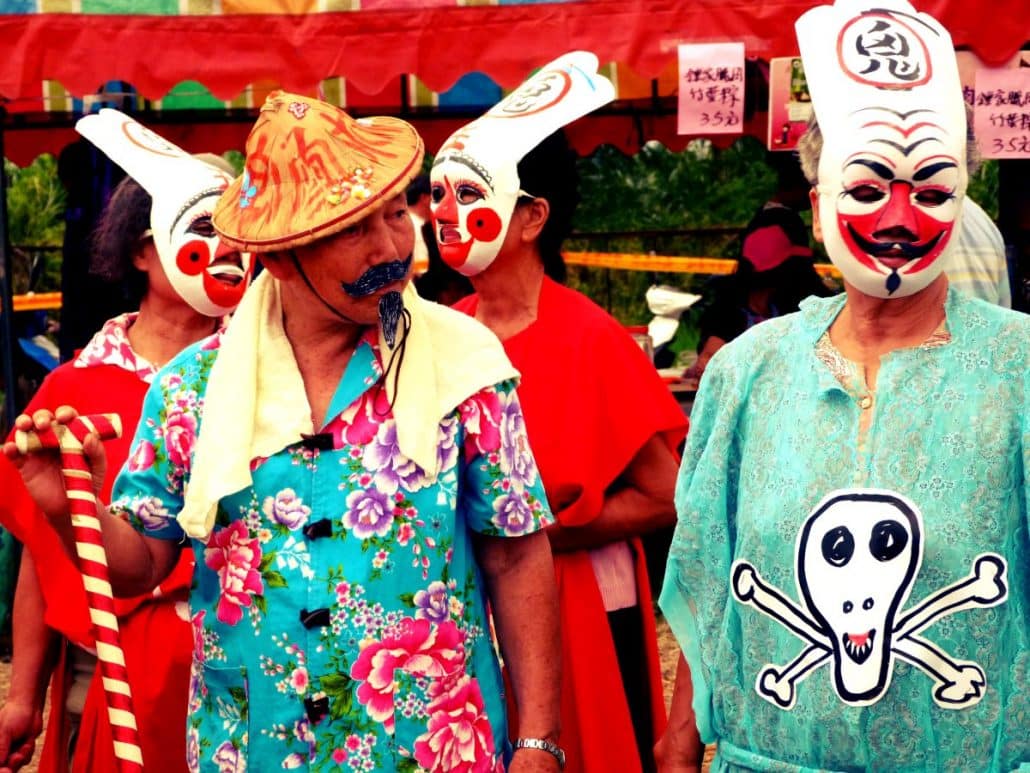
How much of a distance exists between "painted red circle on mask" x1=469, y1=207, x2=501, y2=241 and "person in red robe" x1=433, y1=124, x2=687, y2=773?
46mm

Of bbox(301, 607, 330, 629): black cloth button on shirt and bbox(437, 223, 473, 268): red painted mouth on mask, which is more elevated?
bbox(437, 223, 473, 268): red painted mouth on mask

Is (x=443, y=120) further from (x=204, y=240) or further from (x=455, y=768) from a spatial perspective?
(x=455, y=768)

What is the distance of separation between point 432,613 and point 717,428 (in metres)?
0.61

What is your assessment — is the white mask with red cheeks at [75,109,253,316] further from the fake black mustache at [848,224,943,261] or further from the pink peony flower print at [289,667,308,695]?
the fake black mustache at [848,224,943,261]

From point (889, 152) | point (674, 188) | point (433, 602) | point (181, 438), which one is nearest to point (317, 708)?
point (433, 602)

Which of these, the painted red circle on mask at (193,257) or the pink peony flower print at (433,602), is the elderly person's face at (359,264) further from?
the painted red circle on mask at (193,257)

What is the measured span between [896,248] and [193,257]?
6.62 ft

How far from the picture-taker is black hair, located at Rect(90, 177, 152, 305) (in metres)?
4.40

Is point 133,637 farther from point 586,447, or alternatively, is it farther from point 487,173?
point 487,173

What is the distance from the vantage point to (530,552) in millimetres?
3088

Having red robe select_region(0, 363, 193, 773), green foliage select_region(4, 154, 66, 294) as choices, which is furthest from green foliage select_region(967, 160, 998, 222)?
red robe select_region(0, 363, 193, 773)

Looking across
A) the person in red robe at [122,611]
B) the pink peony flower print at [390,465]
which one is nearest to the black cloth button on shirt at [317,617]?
the pink peony flower print at [390,465]

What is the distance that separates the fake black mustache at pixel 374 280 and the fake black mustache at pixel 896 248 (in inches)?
31.6

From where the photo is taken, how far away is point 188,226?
4.30 m
